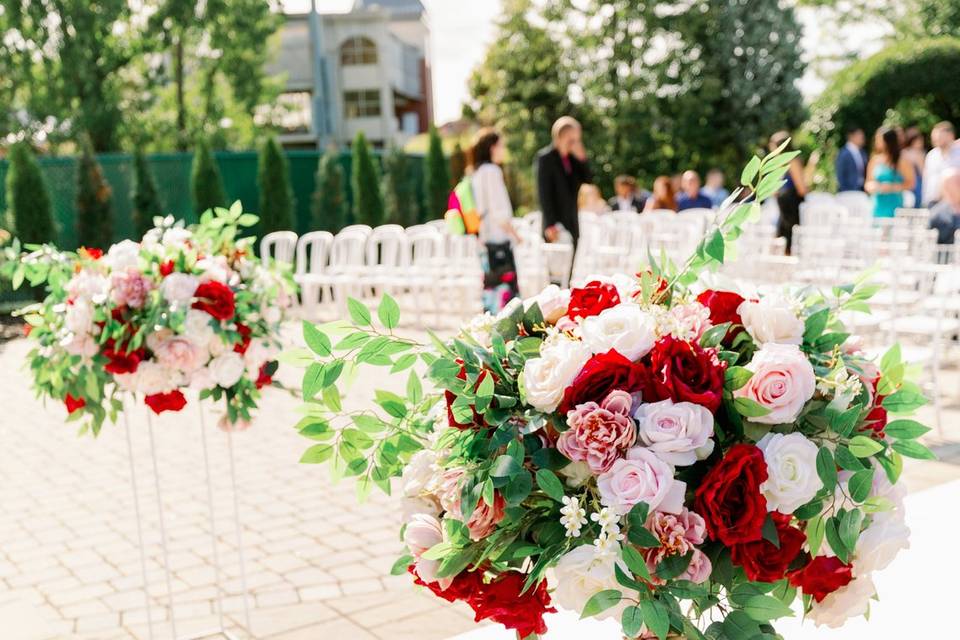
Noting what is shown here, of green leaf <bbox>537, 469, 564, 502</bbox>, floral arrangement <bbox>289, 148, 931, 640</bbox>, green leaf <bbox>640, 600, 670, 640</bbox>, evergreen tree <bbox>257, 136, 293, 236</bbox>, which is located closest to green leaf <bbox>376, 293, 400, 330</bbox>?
floral arrangement <bbox>289, 148, 931, 640</bbox>

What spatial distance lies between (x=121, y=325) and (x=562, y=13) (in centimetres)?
2251

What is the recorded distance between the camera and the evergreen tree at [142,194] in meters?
15.3

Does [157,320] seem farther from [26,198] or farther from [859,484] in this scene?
[26,198]

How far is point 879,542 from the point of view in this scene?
4.98ft

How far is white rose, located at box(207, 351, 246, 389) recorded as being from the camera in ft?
10.2

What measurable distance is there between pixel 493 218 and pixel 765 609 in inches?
274

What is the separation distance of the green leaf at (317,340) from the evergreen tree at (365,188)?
1569 centimetres

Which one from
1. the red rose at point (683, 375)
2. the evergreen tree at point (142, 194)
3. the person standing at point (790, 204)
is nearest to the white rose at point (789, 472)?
the red rose at point (683, 375)

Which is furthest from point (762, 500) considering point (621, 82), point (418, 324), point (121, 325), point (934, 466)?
point (621, 82)

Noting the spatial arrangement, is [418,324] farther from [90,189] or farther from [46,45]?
[46,45]

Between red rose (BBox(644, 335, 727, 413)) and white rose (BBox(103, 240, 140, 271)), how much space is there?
2101 millimetres

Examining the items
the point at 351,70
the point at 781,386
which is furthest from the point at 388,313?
the point at 351,70

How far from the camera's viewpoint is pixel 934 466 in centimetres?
541

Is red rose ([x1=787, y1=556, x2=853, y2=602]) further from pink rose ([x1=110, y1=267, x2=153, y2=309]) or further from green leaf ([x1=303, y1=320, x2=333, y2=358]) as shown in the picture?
pink rose ([x1=110, y1=267, x2=153, y2=309])
